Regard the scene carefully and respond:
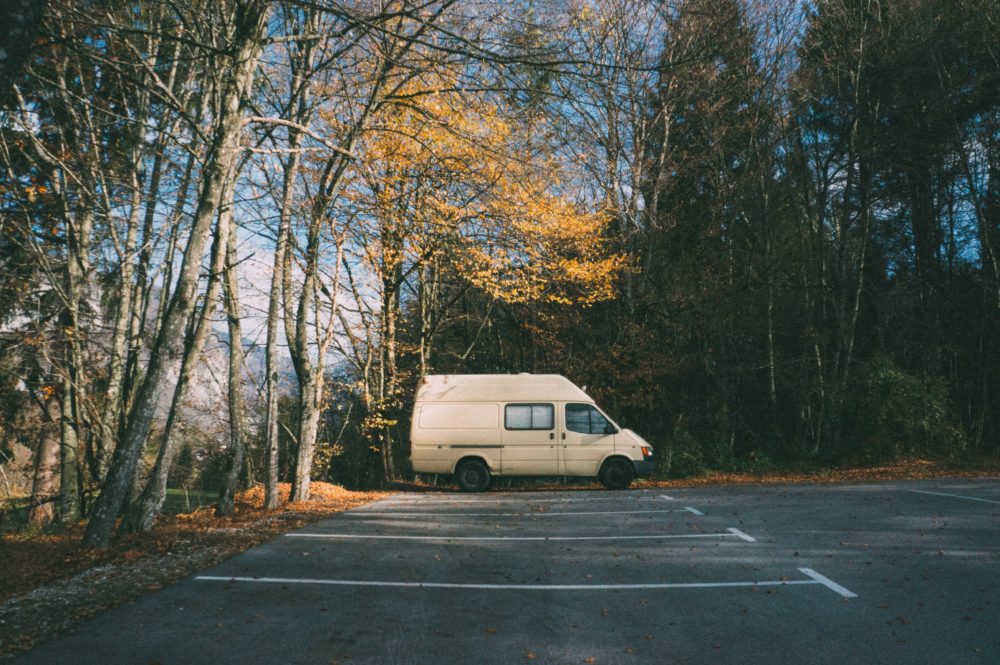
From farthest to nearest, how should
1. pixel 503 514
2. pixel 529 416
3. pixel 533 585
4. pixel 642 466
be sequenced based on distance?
pixel 529 416 → pixel 642 466 → pixel 503 514 → pixel 533 585

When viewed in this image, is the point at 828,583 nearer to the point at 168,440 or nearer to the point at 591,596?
the point at 591,596

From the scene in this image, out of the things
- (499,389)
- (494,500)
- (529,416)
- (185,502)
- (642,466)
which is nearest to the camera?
(494,500)

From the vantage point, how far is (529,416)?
16.5 meters

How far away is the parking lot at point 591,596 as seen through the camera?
15.3ft

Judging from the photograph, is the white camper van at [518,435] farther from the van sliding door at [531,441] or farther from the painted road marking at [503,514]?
the painted road marking at [503,514]

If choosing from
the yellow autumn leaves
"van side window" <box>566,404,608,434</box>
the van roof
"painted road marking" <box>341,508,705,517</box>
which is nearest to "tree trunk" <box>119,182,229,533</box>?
"painted road marking" <box>341,508,705,517</box>

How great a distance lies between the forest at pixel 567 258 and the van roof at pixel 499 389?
8.41 feet

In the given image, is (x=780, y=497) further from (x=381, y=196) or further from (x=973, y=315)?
(x=973, y=315)

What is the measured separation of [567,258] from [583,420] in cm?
546

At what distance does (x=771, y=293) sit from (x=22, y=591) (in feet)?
70.7

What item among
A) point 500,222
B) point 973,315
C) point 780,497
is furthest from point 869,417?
point 500,222

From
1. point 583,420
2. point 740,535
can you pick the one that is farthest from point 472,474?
point 740,535

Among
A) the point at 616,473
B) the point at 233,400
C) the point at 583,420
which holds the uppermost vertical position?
the point at 233,400

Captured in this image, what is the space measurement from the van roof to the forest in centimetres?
256
